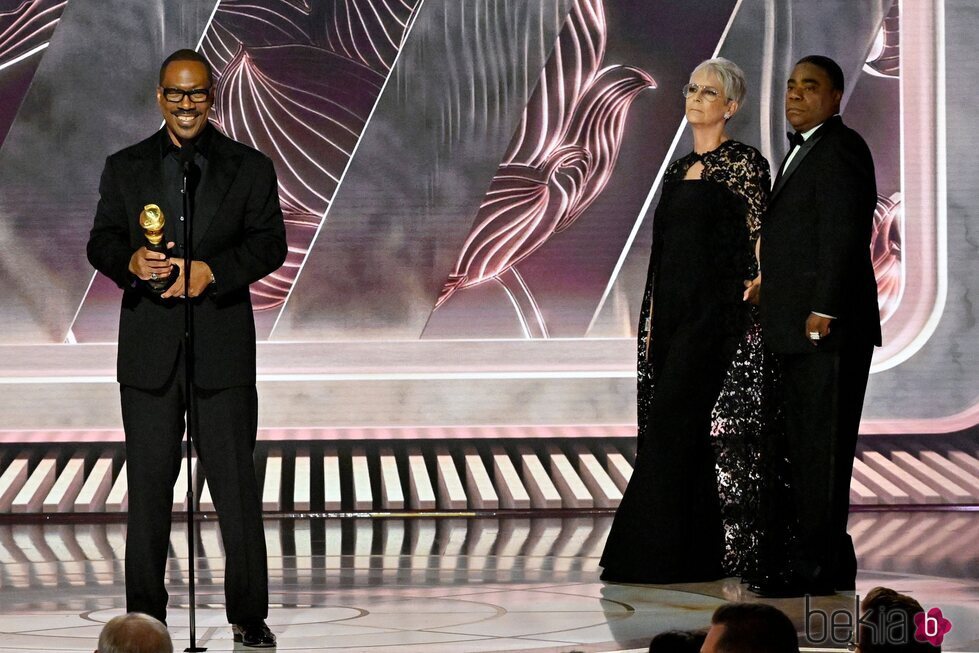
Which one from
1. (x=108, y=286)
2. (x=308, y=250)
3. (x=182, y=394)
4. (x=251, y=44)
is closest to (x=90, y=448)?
(x=108, y=286)

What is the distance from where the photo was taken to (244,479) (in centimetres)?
336

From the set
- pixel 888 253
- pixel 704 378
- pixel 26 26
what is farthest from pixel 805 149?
pixel 26 26

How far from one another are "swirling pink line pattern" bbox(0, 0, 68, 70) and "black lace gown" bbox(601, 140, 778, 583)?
9.90 ft


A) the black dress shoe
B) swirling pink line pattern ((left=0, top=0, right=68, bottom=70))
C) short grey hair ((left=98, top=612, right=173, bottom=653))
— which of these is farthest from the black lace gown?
swirling pink line pattern ((left=0, top=0, right=68, bottom=70))

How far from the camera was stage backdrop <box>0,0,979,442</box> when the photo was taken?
21.0ft

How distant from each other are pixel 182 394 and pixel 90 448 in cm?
317

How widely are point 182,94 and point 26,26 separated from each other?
11.0 feet

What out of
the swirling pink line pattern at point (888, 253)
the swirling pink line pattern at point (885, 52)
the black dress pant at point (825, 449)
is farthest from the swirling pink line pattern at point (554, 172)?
the black dress pant at point (825, 449)

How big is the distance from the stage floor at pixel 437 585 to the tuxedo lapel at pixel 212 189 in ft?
2.82

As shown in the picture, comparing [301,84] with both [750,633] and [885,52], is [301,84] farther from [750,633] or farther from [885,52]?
[750,633]

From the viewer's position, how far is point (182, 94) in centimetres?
329

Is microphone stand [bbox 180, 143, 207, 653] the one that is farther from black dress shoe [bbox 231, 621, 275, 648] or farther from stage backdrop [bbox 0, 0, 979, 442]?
stage backdrop [bbox 0, 0, 979, 442]

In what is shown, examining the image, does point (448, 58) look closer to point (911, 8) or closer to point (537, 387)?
point (537, 387)

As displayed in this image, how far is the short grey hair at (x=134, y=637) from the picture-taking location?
185 centimetres
